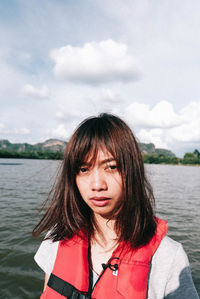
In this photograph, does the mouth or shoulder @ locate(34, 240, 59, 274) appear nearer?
the mouth

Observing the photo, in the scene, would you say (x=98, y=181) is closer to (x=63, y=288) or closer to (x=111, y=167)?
(x=111, y=167)

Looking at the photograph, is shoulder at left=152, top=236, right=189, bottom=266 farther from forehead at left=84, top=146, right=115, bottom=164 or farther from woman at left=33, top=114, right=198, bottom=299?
forehead at left=84, top=146, right=115, bottom=164

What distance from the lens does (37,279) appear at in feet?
12.8

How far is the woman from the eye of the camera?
149 centimetres

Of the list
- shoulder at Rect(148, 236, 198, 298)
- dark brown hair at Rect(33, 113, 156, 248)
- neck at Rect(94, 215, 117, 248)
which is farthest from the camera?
neck at Rect(94, 215, 117, 248)

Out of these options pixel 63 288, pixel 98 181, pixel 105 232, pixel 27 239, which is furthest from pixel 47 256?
pixel 27 239

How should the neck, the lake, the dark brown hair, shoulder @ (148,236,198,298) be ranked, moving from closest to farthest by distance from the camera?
shoulder @ (148,236,198,298) < the dark brown hair < the neck < the lake

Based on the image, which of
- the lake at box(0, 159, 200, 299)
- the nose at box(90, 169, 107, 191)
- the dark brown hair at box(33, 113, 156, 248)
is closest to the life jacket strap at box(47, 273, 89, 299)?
the dark brown hair at box(33, 113, 156, 248)

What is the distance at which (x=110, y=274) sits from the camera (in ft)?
5.22

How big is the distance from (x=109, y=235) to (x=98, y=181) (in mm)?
615

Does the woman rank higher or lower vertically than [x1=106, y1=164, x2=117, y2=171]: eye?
lower

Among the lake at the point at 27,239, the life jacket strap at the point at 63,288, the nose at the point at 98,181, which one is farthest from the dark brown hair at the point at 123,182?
the lake at the point at 27,239

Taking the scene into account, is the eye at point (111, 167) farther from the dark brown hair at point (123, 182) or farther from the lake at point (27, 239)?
the lake at point (27, 239)

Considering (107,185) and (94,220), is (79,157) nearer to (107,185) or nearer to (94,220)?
(107,185)
